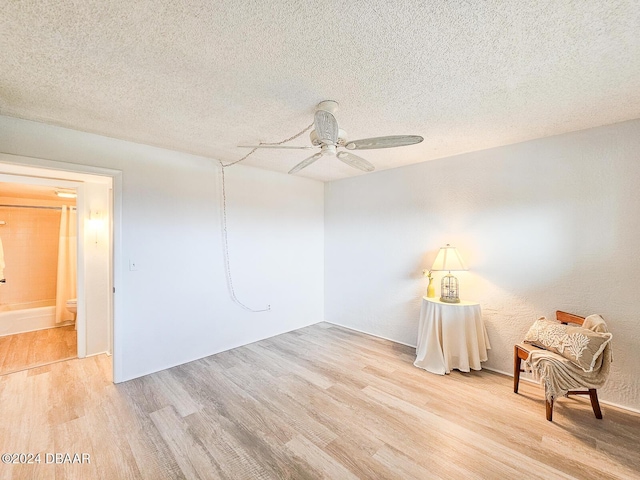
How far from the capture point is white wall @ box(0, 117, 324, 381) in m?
2.63

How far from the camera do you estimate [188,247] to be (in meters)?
3.12

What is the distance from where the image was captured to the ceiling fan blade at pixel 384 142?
1760 mm

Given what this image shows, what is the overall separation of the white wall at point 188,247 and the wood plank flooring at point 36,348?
4.24 feet

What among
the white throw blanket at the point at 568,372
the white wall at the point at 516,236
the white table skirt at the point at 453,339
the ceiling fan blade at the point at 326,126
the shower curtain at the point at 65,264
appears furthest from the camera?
the shower curtain at the point at 65,264

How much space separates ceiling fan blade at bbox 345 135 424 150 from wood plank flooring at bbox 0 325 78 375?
4.03 metres

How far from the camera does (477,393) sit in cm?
244

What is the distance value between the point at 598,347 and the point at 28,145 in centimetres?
463

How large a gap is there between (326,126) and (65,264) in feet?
17.0

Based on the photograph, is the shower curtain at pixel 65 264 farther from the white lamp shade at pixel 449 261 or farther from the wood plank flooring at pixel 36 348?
the white lamp shade at pixel 449 261

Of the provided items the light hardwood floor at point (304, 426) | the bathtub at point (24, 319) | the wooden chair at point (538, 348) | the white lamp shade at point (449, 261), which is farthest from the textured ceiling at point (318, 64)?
the bathtub at point (24, 319)

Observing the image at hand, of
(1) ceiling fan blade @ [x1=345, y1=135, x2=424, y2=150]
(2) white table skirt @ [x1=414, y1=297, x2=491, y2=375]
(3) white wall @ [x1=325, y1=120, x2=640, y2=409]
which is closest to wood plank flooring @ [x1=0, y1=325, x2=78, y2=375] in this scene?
(3) white wall @ [x1=325, y1=120, x2=640, y2=409]

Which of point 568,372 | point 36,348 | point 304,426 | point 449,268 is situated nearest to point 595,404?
point 568,372

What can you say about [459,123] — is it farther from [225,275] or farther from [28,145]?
[28,145]

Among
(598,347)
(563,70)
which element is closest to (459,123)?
(563,70)
